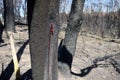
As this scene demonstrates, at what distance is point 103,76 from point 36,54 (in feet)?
17.4

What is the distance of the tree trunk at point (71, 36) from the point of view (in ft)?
33.3

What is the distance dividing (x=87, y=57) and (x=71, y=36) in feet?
9.40

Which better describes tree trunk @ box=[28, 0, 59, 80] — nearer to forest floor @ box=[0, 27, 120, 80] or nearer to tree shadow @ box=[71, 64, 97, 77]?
forest floor @ box=[0, 27, 120, 80]

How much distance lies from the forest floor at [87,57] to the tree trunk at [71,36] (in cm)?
33

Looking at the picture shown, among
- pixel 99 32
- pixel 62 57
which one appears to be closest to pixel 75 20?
pixel 62 57

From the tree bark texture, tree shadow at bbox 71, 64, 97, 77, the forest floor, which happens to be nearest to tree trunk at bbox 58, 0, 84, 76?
the forest floor

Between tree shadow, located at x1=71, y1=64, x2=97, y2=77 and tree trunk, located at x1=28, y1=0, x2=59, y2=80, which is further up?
tree trunk, located at x1=28, y1=0, x2=59, y2=80

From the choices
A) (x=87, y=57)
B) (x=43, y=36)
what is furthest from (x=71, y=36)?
(x=43, y=36)

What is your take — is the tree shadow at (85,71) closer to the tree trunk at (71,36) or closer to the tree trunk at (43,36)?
the tree trunk at (71,36)

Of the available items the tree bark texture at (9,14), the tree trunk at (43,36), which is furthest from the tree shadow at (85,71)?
the tree bark texture at (9,14)

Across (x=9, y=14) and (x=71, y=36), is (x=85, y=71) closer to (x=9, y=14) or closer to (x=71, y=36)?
(x=71, y=36)

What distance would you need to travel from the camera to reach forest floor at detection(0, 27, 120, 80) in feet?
37.3

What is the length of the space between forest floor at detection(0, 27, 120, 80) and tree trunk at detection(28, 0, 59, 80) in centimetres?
327

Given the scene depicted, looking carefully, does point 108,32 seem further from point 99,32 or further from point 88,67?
point 88,67
